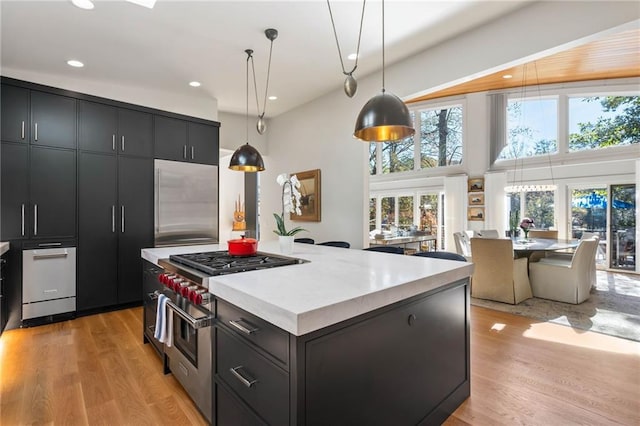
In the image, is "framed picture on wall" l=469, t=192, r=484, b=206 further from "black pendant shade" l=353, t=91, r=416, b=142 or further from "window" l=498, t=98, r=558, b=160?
"black pendant shade" l=353, t=91, r=416, b=142

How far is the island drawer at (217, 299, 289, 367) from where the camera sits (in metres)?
1.15

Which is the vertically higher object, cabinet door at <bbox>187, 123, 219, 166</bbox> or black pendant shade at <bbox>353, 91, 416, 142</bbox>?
cabinet door at <bbox>187, 123, 219, 166</bbox>

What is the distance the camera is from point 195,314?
5.81ft

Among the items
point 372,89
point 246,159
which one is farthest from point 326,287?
point 372,89

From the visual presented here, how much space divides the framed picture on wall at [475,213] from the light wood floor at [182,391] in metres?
4.79

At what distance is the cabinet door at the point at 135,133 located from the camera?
4.05 metres

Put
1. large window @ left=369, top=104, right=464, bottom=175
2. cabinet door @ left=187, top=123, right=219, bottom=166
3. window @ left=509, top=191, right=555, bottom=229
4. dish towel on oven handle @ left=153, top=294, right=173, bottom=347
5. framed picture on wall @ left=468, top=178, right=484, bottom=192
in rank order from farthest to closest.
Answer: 1. large window @ left=369, top=104, right=464, bottom=175
2. framed picture on wall @ left=468, top=178, right=484, bottom=192
3. window @ left=509, top=191, right=555, bottom=229
4. cabinet door @ left=187, top=123, right=219, bottom=166
5. dish towel on oven handle @ left=153, top=294, right=173, bottom=347

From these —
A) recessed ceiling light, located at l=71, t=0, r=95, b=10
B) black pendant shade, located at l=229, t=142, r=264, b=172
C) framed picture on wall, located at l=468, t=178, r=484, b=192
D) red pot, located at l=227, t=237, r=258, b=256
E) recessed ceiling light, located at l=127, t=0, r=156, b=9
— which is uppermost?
recessed ceiling light, located at l=127, t=0, r=156, b=9

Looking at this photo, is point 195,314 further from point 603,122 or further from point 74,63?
point 603,122

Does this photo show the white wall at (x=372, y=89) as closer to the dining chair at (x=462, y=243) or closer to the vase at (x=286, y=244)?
the vase at (x=286, y=244)

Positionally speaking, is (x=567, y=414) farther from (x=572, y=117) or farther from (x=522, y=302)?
(x=572, y=117)

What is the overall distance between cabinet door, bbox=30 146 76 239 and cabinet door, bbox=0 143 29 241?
6 centimetres

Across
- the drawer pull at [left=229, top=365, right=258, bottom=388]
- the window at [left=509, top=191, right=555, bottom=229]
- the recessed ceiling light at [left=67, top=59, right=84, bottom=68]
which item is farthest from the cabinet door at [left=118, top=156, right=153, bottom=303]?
the window at [left=509, top=191, right=555, bottom=229]

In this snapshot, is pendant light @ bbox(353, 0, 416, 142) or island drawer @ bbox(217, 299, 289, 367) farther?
pendant light @ bbox(353, 0, 416, 142)
